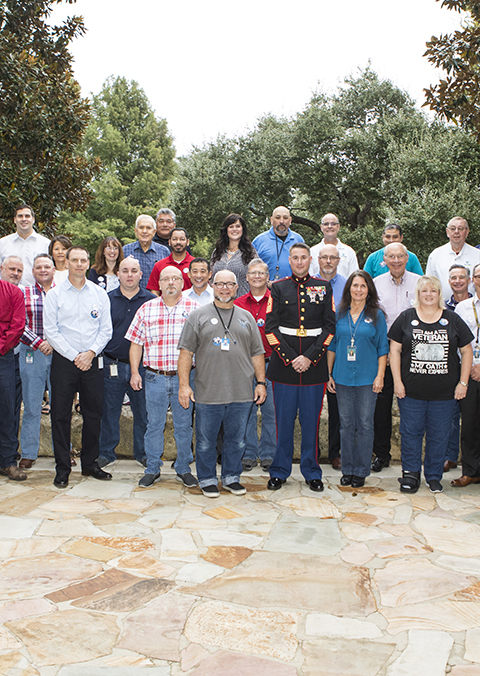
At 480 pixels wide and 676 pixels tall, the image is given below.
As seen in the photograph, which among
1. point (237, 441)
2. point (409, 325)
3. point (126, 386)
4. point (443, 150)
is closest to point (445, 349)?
point (409, 325)

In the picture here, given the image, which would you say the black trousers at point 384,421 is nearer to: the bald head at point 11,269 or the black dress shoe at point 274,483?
the black dress shoe at point 274,483

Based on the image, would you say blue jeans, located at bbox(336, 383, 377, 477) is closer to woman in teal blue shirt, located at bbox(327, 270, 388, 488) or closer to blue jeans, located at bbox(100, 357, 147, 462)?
woman in teal blue shirt, located at bbox(327, 270, 388, 488)

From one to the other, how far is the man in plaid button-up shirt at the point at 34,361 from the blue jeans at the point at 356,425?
2991 millimetres

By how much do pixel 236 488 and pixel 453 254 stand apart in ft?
11.6

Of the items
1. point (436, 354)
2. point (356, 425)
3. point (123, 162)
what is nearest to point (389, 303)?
point (436, 354)

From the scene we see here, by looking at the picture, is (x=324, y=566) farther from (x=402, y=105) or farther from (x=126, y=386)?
(x=402, y=105)

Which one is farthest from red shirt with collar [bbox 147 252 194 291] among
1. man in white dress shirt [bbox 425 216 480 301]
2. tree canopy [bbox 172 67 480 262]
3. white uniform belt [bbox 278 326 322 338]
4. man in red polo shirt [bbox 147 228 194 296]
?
tree canopy [bbox 172 67 480 262]

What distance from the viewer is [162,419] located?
5.78m

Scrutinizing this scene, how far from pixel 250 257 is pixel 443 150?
12195 millimetres

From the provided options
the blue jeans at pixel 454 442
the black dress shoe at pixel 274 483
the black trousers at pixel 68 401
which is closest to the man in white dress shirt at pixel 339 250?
the blue jeans at pixel 454 442

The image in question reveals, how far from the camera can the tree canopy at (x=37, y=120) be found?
1141cm

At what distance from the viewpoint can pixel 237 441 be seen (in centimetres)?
561

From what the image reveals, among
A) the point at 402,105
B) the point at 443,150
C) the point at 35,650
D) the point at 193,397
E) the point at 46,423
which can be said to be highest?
the point at 402,105

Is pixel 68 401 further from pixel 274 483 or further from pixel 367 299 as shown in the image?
pixel 367 299
